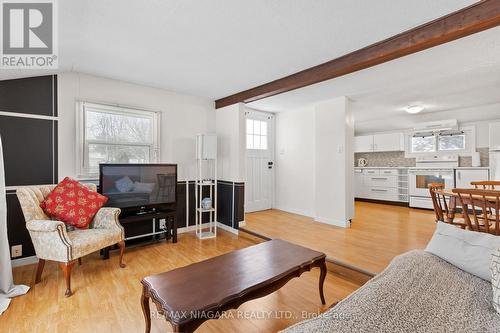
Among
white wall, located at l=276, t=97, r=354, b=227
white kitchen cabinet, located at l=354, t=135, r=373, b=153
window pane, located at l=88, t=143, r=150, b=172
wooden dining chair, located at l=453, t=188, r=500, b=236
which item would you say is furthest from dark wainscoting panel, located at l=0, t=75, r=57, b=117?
white kitchen cabinet, located at l=354, t=135, r=373, b=153

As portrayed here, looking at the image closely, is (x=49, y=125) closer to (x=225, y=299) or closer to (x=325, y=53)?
(x=225, y=299)

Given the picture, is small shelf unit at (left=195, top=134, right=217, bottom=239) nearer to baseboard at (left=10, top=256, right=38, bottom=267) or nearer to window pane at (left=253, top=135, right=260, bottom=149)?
window pane at (left=253, top=135, right=260, bottom=149)

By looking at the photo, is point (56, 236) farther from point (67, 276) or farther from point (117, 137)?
Result: point (117, 137)

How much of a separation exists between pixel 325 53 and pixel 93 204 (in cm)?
315

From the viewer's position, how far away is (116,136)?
131 inches

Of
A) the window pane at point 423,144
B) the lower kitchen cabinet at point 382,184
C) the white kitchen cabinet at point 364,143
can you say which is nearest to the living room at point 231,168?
the window pane at point 423,144

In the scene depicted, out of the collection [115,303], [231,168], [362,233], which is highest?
[231,168]

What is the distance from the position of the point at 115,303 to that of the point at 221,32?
259 cm

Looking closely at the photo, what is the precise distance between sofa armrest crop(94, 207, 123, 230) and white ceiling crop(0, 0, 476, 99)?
1782mm

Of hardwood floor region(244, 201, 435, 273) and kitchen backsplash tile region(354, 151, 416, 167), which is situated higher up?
kitchen backsplash tile region(354, 151, 416, 167)

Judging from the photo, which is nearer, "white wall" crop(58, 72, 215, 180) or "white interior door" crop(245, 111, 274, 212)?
"white wall" crop(58, 72, 215, 180)

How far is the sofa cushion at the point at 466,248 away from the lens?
4.48 feet

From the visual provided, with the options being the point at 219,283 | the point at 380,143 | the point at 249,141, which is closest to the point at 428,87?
the point at 380,143

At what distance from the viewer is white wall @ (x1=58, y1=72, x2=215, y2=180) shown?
2930 millimetres
